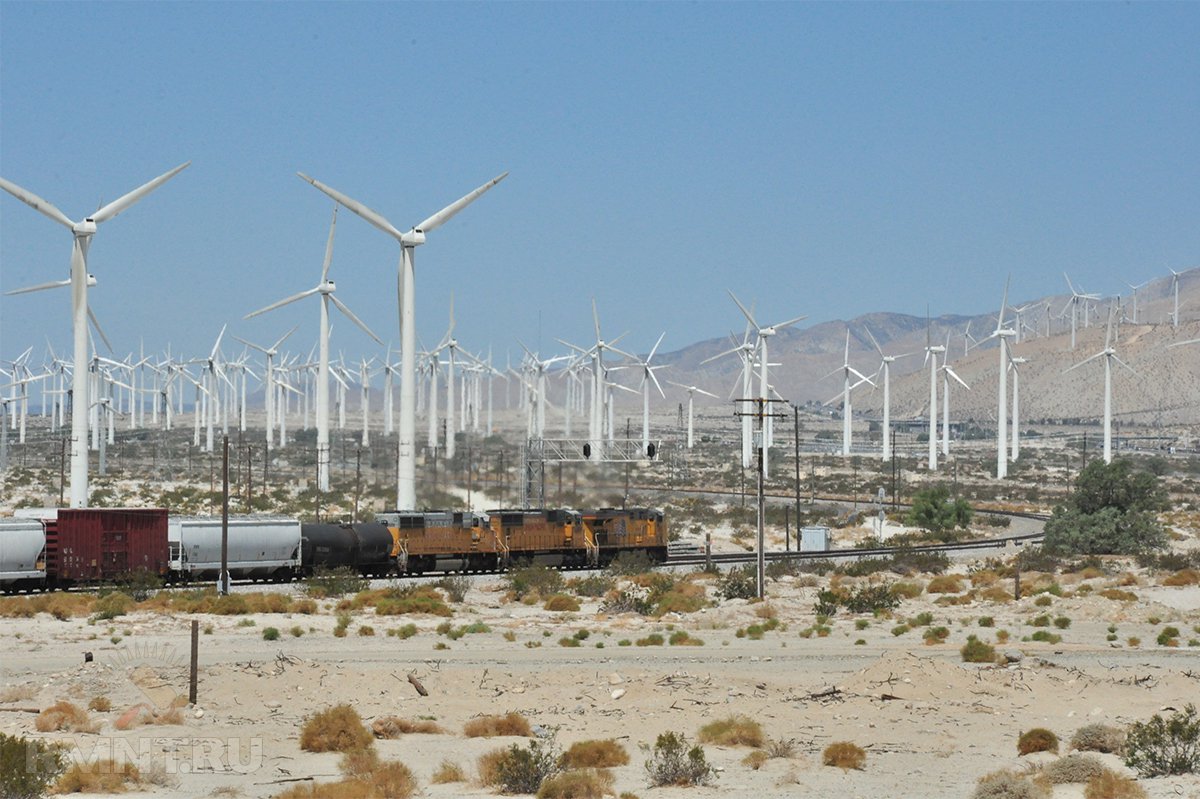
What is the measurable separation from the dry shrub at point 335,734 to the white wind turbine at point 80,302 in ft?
122

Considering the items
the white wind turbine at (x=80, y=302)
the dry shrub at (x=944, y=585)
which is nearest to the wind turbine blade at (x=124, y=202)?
the white wind turbine at (x=80, y=302)

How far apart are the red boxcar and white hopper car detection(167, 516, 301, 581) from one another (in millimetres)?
1280

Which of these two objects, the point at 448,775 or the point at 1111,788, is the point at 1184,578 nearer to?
the point at 1111,788

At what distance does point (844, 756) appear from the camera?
2552 centimetres

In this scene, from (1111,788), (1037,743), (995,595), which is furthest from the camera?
(995,595)

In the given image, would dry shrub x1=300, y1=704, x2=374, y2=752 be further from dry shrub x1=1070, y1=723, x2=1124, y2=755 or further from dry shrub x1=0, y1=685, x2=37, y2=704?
dry shrub x1=1070, y1=723, x2=1124, y2=755

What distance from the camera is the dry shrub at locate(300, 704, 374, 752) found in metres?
26.6

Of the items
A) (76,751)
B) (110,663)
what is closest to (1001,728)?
(76,751)

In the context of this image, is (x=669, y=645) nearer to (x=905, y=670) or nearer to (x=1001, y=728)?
(x=905, y=670)

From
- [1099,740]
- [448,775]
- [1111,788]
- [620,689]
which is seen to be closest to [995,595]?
[620,689]

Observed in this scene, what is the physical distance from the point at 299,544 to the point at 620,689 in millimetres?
25730

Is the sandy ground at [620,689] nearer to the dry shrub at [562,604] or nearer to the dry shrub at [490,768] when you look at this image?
the dry shrub at [490,768]

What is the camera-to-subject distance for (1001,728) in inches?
1152

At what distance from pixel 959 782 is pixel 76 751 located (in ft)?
48.6
